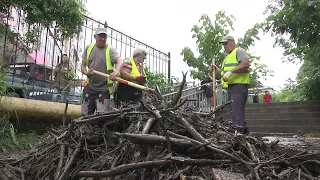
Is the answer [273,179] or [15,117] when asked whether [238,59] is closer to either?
[273,179]

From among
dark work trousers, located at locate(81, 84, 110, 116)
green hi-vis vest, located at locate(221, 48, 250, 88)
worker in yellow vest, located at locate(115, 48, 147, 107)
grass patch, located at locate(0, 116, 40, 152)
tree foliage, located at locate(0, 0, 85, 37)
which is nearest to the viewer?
grass patch, located at locate(0, 116, 40, 152)

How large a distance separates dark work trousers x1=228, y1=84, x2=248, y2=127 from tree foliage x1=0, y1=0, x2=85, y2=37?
321 cm

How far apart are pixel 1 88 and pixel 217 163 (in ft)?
11.5

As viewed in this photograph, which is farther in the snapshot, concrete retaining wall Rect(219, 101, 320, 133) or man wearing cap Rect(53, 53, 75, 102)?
concrete retaining wall Rect(219, 101, 320, 133)

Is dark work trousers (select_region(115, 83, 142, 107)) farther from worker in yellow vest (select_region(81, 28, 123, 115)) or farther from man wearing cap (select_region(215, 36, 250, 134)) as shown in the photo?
man wearing cap (select_region(215, 36, 250, 134))

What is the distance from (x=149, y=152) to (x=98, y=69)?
2695mm

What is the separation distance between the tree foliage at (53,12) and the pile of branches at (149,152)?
3.20 metres

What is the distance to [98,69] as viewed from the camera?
4.69 m

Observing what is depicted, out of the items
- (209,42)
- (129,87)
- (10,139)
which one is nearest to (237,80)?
(129,87)

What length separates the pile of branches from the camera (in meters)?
2.07

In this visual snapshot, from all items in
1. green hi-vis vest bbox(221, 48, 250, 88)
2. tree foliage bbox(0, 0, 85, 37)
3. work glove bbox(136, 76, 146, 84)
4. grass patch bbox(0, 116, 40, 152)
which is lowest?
grass patch bbox(0, 116, 40, 152)

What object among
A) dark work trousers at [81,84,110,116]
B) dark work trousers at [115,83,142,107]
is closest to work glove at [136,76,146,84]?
dark work trousers at [115,83,142,107]

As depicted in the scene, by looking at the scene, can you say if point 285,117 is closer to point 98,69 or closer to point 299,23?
point 299,23

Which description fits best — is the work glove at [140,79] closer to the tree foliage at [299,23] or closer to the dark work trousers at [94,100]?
the dark work trousers at [94,100]
